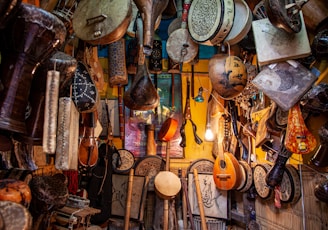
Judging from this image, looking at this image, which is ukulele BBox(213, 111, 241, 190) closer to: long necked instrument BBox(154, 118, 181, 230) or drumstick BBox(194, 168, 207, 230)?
drumstick BBox(194, 168, 207, 230)

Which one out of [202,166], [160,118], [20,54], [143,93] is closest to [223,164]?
[202,166]

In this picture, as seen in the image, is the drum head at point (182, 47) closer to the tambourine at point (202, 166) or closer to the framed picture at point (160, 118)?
the framed picture at point (160, 118)

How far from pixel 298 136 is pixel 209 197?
8.87 ft

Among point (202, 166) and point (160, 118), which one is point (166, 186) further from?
point (160, 118)

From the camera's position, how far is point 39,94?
59.5 inches

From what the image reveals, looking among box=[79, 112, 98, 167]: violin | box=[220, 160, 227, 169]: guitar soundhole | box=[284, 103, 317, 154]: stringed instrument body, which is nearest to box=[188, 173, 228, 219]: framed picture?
box=[220, 160, 227, 169]: guitar soundhole

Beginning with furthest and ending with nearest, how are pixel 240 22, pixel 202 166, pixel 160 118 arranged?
pixel 160 118
pixel 202 166
pixel 240 22

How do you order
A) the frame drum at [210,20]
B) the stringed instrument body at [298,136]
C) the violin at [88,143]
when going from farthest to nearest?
the violin at [88,143], the frame drum at [210,20], the stringed instrument body at [298,136]

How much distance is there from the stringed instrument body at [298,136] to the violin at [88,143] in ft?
5.27

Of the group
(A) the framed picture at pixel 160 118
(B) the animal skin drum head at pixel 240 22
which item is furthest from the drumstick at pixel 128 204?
(B) the animal skin drum head at pixel 240 22

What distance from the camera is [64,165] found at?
1410 millimetres

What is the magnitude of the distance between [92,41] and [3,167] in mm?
940

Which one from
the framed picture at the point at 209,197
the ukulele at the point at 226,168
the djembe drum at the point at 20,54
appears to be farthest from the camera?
the framed picture at the point at 209,197

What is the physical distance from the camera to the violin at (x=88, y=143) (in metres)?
2.76
